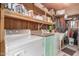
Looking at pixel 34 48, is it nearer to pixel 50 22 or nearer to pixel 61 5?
pixel 50 22

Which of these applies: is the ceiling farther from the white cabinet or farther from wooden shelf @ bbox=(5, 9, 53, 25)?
the white cabinet

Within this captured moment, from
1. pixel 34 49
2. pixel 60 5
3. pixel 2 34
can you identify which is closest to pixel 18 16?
pixel 2 34

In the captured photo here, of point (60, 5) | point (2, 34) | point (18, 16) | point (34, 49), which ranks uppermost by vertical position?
point (60, 5)

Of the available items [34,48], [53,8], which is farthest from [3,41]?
[53,8]

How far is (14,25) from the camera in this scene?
1.40 meters

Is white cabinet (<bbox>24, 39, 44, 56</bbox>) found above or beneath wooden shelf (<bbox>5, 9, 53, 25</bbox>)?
beneath

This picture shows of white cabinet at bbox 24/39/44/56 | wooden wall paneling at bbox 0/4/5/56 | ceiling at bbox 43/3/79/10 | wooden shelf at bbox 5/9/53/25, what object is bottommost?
white cabinet at bbox 24/39/44/56

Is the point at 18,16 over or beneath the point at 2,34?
over

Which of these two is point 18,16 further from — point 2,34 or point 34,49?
point 34,49

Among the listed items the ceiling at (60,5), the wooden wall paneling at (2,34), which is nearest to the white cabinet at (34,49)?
the wooden wall paneling at (2,34)

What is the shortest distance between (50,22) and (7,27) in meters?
0.61

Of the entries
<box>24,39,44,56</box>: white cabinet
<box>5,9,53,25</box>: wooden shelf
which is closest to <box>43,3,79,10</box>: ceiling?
<box>5,9,53,25</box>: wooden shelf

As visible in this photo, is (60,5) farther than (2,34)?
Yes

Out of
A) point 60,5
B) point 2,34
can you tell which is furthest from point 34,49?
point 60,5
